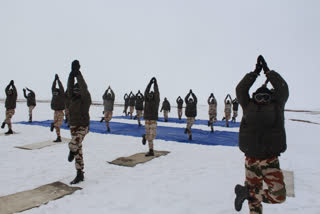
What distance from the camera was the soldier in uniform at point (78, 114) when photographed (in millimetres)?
5266

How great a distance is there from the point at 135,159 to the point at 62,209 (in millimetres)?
3370

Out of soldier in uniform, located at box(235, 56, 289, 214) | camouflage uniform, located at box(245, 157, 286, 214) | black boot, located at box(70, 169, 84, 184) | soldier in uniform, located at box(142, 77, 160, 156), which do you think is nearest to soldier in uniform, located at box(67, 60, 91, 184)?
black boot, located at box(70, 169, 84, 184)

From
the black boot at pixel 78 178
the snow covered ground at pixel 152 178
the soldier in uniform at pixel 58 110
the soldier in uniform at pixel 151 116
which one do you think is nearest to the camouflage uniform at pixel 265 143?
the snow covered ground at pixel 152 178

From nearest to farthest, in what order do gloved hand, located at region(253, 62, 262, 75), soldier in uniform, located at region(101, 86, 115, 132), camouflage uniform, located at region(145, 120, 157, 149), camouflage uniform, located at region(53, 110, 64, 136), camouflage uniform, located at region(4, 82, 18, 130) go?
gloved hand, located at region(253, 62, 262, 75) < camouflage uniform, located at region(145, 120, 157, 149) < camouflage uniform, located at region(53, 110, 64, 136) < camouflage uniform, located at region(4, 82, 18, 130) < soldier in uniform, located at region(101, 86, 115, 132)

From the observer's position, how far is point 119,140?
10.5 metres

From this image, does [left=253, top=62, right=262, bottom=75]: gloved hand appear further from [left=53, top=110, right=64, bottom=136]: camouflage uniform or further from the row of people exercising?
[left=53, top=110, right=64, bottom=136]: camouflage uniform

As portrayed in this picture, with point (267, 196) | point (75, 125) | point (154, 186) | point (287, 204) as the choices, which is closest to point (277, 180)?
point (267, 196)

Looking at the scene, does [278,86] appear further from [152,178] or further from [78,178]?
[78,178]

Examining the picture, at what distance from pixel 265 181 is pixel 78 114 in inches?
154

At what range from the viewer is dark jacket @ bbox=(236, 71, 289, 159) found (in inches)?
124

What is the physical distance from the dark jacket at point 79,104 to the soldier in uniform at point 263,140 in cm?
341

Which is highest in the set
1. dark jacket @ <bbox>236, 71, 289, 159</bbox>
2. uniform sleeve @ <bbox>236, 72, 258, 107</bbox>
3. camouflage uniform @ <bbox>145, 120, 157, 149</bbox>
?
uniform sleeve @ <bbox>236, 72, 258, 107</bbox>

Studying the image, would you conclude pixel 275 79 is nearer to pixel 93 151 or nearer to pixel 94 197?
pixel 94 197

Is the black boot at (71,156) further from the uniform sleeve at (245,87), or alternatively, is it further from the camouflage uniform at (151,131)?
the uniform sleeve at (245,87)
